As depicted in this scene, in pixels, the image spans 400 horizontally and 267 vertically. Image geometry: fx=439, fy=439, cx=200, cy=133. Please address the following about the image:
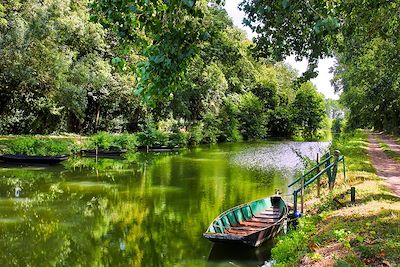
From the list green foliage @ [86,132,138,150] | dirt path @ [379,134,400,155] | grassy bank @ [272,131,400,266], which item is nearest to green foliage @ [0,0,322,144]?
green foliage @ [86,132,138,150]

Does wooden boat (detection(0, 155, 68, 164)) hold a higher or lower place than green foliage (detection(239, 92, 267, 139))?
lower

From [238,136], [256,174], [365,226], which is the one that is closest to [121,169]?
[256,174]

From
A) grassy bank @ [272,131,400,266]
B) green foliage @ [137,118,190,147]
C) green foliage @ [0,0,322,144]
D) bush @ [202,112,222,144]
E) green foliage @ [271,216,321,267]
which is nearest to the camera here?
green foliage @ [0,0,322,144]

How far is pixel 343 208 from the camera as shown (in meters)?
11.4

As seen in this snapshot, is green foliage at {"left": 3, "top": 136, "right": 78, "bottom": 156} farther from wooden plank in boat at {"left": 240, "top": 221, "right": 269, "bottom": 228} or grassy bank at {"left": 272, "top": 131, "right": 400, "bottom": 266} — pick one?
grassy bank at {"left": 272, "top": 131, "right": 400, "bottom": 266}

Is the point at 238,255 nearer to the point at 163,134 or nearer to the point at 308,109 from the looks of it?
the point at 163,134

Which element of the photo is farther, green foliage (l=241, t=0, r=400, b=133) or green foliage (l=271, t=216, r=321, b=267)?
green foliage (l=271, t=216, r=321, b=267)

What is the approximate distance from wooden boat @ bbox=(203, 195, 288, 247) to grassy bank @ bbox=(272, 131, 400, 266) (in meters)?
0.91

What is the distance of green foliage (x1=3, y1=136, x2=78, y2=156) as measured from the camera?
3139 cm

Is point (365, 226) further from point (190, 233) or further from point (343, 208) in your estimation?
point (190, 233)

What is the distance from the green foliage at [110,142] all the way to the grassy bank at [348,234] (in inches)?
1106

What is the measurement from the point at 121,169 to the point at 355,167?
16.8m

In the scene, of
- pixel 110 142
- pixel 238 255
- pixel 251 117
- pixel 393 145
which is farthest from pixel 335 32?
pixel 251 117

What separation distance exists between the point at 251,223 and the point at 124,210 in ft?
20.2
